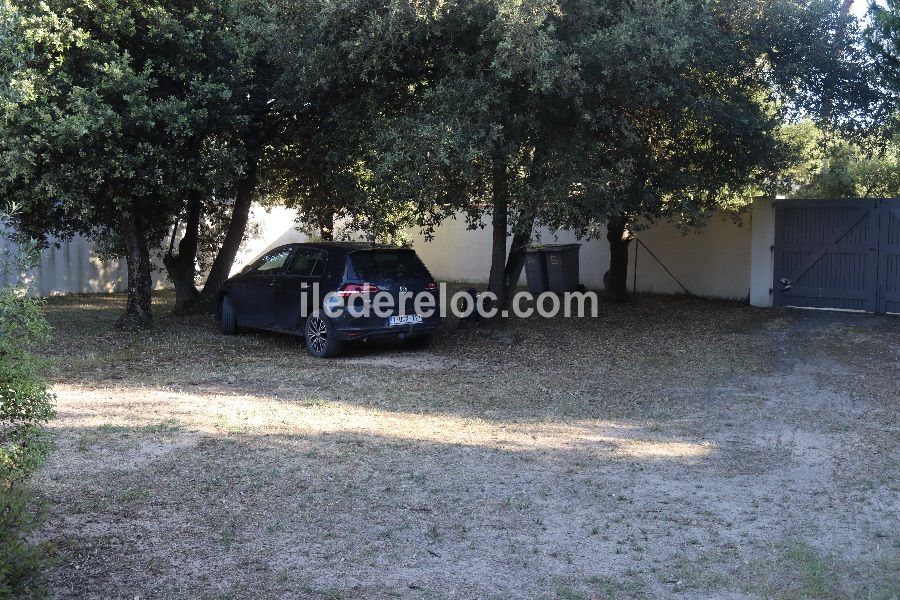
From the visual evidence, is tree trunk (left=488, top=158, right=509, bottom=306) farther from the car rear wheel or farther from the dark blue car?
the car rear wheel

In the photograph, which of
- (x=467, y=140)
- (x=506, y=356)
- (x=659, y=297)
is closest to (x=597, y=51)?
(x=467, y=140)

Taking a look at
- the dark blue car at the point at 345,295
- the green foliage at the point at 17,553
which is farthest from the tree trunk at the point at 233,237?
the green foliage at the point at 17,553

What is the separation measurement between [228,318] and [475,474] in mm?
7613

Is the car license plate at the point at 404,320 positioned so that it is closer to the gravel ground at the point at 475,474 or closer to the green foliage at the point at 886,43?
the gravel ground at the point at 475,474

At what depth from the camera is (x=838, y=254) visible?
561 inches

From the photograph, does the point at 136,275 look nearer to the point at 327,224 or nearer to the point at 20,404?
the point at 327,224

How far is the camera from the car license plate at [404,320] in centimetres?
1111

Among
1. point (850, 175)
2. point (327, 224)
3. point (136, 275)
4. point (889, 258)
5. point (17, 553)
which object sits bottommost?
point (17, 553)

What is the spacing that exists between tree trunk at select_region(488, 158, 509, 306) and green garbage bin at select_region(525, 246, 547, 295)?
15.5 feet

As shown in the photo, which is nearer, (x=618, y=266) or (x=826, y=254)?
(x=826, y=254)

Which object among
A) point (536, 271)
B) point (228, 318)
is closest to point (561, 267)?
point (536, 271)

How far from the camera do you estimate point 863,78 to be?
466 inches

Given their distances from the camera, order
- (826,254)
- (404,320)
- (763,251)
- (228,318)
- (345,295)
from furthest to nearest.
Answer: (763,251)
(826,254)
(228,318)
(404,320)
(345,295)

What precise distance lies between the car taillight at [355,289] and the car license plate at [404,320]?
493 millimetres
